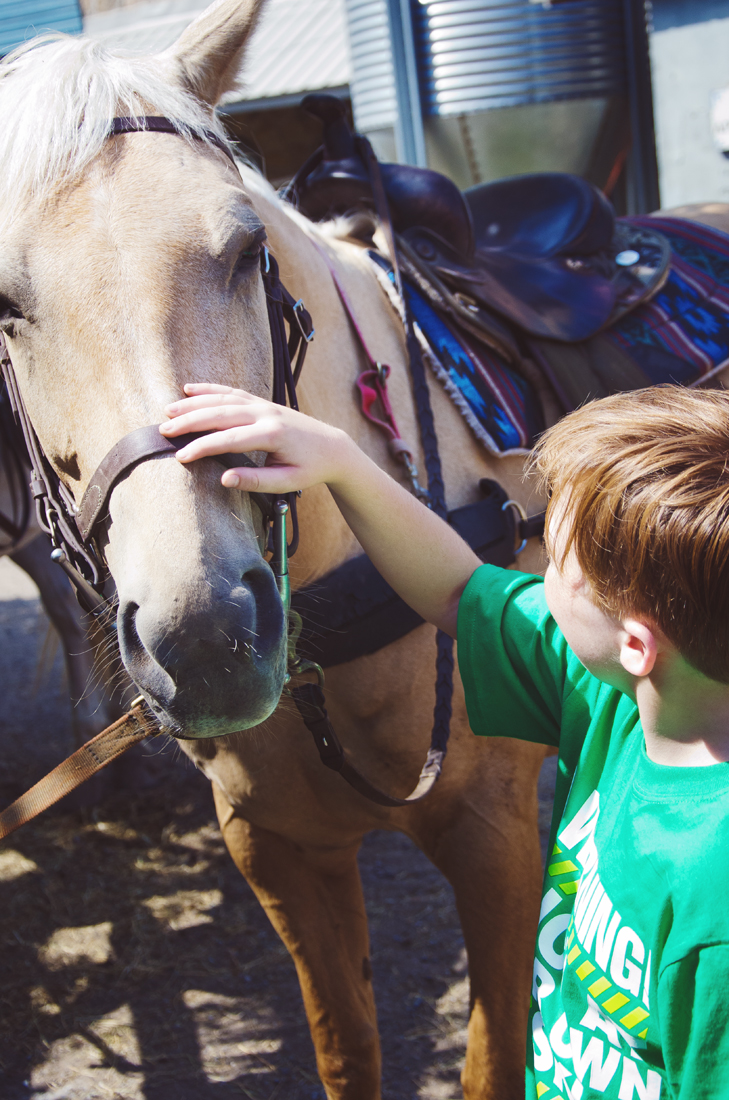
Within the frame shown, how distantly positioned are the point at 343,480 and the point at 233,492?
0.46 feet

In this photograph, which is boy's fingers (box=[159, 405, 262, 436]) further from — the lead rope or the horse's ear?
the horse's ear

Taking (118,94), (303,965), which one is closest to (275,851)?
(303,965)

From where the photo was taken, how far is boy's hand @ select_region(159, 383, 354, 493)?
919 millimetres

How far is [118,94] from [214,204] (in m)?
0.22

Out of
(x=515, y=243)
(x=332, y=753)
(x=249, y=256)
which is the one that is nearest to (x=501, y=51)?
(x=515, y=243)

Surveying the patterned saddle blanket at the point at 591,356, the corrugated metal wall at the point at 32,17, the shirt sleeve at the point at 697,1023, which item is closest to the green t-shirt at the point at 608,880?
the shirt sleeve at the point at 697,1023

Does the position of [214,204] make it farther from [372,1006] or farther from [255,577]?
[372,1006]

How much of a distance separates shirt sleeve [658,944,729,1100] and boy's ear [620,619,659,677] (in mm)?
249

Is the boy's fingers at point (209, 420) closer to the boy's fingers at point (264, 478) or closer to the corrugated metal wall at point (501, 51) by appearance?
the boy's fingers at point (264, 478)

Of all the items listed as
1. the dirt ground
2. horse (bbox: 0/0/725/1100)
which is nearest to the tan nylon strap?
horse (bbox: 0/0/725/1100)

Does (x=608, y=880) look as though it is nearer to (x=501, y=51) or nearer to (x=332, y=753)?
(x=332, y=753)

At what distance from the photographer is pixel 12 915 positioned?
2.93 m

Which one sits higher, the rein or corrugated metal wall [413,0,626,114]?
corrugated metal wall [413,0,626,114]

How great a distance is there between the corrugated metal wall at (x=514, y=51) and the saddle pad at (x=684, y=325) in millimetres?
2433
